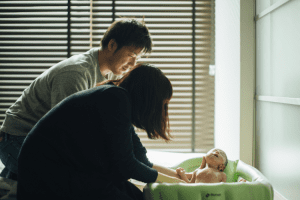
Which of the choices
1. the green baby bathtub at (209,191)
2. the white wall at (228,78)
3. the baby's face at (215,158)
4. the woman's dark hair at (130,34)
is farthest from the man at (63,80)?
the white wall at (228,78)

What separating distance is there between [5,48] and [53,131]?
7.17ft

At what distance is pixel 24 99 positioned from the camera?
1259mm

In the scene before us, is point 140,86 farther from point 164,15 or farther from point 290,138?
point 164,15

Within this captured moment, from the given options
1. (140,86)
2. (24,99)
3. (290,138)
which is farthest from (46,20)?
(290,138)

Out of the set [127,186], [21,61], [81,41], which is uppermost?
[81,41]

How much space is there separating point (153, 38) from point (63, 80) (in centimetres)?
160

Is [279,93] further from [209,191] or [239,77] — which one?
[209,191]

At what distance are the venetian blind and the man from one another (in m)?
1.27

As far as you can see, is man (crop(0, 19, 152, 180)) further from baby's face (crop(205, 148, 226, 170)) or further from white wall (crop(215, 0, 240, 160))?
white wall (crop(215, 0, 240, 160))

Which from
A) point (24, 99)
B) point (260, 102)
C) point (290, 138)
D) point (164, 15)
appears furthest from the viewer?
point (164, 15)

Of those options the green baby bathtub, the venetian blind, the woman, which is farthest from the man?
the venetian blind

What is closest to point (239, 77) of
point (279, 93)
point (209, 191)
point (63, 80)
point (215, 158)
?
point (279, 93)

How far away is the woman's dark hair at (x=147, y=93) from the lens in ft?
3.16

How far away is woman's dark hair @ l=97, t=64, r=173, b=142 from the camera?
96cm
